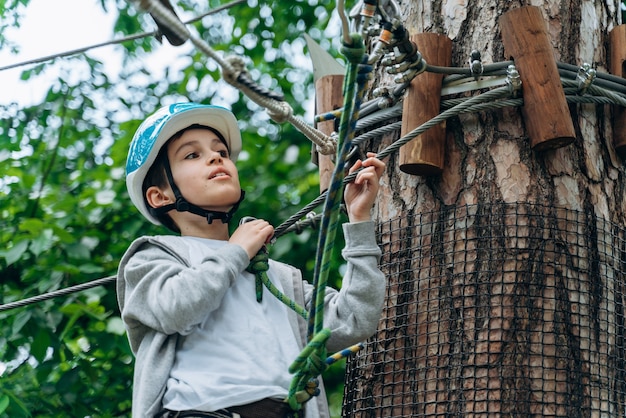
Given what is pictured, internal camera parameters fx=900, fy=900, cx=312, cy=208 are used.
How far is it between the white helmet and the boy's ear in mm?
54

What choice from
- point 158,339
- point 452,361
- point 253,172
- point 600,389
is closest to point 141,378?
point 158,339

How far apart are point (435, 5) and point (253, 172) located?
378cm

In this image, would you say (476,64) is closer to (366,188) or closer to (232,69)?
(366,188)

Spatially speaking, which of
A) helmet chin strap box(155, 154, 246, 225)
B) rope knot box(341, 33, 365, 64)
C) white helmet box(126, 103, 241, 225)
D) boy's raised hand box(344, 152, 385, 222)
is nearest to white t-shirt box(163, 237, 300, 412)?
A: helmet chin strap box(155, 154, 246, 225)

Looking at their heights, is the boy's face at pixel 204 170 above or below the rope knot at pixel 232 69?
above

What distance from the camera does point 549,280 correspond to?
2568mm

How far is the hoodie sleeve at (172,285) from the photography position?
2.44 m

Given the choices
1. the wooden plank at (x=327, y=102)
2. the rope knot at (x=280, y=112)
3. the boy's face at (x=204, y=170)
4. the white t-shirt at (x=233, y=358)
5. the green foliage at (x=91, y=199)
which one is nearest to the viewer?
the rope knot at (x=280, y=112)

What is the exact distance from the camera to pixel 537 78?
2.68m

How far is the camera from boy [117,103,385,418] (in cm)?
244

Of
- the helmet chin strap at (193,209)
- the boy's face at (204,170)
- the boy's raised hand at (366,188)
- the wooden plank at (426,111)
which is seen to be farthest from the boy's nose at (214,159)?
the wooden plank at (426,111)

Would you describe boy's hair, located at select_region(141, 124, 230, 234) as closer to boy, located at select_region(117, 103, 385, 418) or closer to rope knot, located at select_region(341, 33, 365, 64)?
boy, located at select_region(117, 103, 385, 418)

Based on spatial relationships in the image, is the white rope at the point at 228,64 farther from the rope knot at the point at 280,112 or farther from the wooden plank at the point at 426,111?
the wooden plank at the point at 426,111

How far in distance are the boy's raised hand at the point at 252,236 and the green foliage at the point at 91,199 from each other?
2224 millimetres
